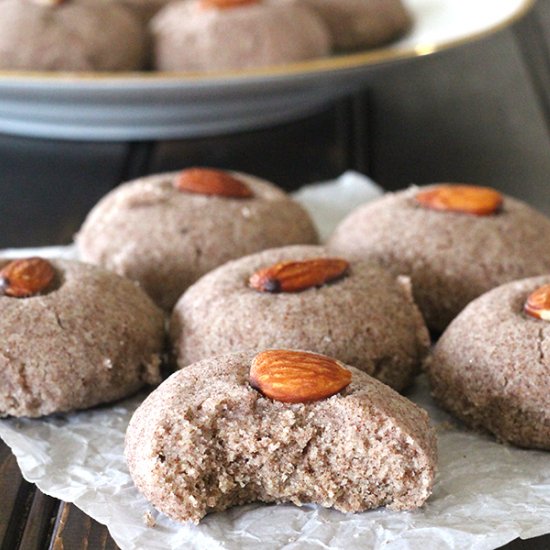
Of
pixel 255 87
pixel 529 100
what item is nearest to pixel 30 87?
pixel 255 87

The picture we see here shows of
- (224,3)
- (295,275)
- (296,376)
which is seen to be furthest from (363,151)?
(296,376)

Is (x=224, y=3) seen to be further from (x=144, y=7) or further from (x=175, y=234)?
(x=175, y=234)

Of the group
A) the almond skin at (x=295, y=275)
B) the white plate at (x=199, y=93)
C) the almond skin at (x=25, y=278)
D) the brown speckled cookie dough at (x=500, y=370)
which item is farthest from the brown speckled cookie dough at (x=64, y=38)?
the brown speckled cookie dough at (x=500, y=370)

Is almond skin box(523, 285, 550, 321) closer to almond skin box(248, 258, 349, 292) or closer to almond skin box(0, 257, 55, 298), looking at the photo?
almond skin box(248, 258, 349, 292)

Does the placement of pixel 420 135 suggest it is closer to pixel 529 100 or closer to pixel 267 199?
pixel 529 100

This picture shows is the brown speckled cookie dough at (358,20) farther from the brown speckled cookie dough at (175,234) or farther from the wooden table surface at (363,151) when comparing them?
the brown speckled cookie dough at (175,234)

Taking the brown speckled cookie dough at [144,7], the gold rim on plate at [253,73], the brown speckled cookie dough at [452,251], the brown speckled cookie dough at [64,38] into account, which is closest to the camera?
the brown speckled cookie dough at [452,251]

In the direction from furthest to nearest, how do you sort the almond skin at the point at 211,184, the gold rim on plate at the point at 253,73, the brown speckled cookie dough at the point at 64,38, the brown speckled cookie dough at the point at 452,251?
the brown speckled cookie dough at the point at 64,38 → the gold rim on plate at the point at 253,73 → the almond skin at the point at 211,184 → the brown speckled cookie dough at the point at 452,251
